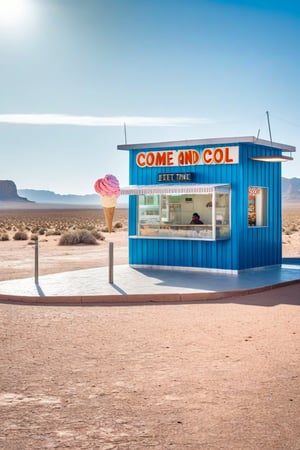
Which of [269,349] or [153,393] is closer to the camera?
[153,393]

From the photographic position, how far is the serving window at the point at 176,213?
18594 millimetres

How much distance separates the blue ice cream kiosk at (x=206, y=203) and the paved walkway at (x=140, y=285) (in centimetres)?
62

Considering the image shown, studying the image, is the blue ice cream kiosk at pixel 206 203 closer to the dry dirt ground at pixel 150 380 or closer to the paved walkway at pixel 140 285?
the paved walkway at pixel 140 285

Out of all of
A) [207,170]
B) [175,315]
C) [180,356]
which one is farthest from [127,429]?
[207,170]

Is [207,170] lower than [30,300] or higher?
higher

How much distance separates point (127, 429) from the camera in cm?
556

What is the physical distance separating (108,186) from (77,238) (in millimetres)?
15856

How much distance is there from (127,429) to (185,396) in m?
1.10

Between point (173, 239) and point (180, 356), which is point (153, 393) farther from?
point (173, 239)

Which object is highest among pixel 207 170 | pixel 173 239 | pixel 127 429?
pixel 207 170

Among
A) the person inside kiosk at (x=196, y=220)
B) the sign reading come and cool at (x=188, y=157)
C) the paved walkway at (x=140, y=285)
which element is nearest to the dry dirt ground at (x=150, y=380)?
the paved walkway at (x=140, y=285)

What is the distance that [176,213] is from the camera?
19531mm

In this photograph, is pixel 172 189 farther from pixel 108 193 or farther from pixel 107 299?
pixel 107 299

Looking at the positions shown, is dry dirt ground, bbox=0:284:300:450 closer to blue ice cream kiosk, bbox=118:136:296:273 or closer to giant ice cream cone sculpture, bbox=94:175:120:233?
blue ice cream kiosk, bbox=118:136:296:273
